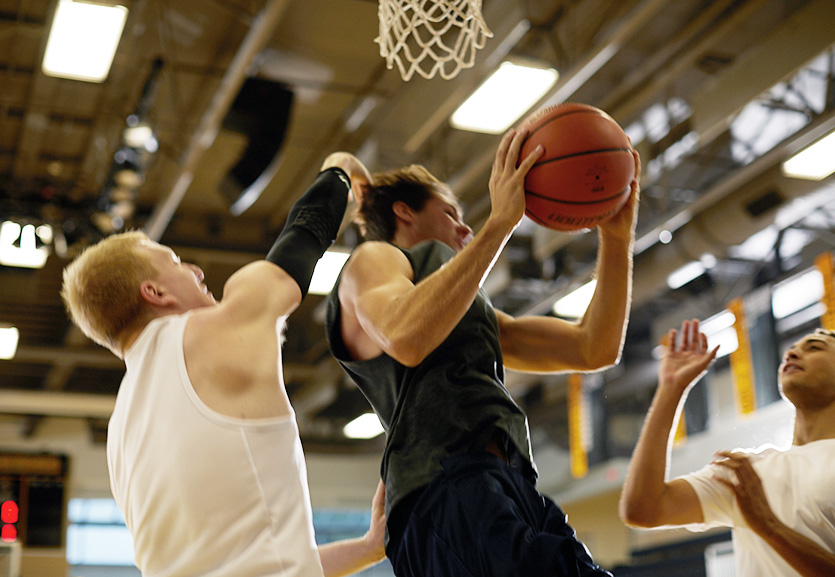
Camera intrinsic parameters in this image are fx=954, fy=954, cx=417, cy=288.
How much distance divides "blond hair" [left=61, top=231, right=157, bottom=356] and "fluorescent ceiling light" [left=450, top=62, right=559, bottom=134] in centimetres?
422

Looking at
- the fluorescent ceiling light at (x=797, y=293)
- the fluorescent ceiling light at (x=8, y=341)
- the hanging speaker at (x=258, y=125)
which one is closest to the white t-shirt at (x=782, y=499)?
the hanging speaker at (x=258, y=125)

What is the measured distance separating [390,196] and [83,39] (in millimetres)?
3760

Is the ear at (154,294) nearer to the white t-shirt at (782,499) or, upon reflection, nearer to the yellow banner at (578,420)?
the white t-shirt at (782,499)

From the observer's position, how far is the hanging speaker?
7375 millimetres

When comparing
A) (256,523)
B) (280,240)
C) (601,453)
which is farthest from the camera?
(601,453)

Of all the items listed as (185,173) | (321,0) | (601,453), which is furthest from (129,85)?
(601,453)

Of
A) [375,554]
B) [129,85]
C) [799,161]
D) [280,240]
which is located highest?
[129,85]

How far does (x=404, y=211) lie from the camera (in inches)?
106

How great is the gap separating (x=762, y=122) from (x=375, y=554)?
651cm

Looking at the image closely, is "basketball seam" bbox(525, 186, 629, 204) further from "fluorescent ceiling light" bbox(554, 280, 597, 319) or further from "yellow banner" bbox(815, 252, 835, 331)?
"fluorescent ceiling light" bbox(554, 280, 597, 319)

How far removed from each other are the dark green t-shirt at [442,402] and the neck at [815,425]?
1.49m

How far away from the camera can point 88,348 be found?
11.8 m

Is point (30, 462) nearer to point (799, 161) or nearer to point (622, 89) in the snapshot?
point (622, 89)

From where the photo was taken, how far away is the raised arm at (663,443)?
10.3 ft
